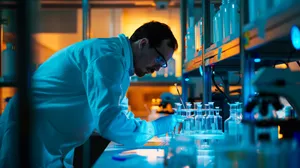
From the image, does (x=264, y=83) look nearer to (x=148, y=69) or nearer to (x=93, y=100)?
(x=93, y=100)

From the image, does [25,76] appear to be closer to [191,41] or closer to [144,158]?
[144,158]

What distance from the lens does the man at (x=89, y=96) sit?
158cm

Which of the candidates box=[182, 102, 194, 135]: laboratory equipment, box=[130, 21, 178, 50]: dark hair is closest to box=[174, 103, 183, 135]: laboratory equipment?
box=[182, 102, 194, 135]: laboratory equipment

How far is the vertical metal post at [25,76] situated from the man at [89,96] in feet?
3.26

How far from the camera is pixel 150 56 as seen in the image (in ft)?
6.43

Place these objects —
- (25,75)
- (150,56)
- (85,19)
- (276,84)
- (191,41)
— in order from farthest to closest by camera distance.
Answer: (85,19) → (191,41) → (150,56) → (276,84) → (25,75)

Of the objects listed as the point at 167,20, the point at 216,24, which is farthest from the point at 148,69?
the point at 167,20

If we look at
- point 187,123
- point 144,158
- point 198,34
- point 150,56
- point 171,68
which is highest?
point 198,34

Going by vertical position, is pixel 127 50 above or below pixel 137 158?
above

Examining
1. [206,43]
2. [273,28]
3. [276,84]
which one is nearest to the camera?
[276,84]

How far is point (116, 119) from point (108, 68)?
0.24 meters

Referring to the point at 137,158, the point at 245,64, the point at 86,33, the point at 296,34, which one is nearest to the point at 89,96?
the point at 137,158

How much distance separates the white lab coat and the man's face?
3.8 inches

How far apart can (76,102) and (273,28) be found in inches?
43.9
